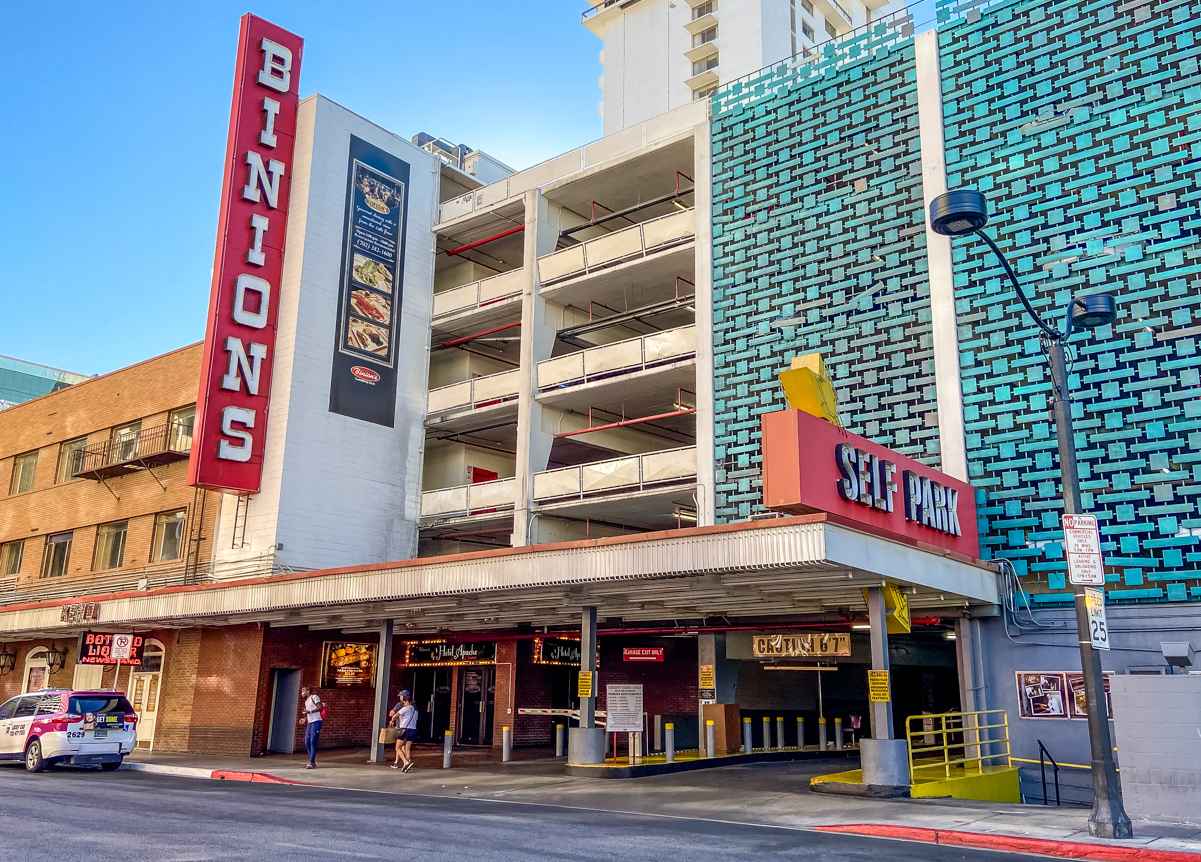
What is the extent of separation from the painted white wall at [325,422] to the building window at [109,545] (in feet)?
24.8

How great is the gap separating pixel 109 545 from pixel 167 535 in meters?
4.32

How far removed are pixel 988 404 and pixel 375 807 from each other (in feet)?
49.4

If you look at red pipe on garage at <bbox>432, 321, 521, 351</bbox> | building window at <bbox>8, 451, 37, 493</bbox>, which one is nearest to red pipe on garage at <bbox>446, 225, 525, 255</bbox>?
red pipe on garage at <bbox>432, 321, 521, 351</bbox>

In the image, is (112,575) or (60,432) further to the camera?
(60,432)

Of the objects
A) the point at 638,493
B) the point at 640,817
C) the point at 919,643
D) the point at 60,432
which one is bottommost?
the point at 640,817

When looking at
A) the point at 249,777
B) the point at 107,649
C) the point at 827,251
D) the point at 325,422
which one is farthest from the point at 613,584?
the point at 107,649

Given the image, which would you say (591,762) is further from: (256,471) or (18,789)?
(256,471)

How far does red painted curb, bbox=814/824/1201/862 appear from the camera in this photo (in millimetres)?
11469

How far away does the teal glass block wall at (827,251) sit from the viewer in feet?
79.2

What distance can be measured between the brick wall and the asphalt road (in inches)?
691

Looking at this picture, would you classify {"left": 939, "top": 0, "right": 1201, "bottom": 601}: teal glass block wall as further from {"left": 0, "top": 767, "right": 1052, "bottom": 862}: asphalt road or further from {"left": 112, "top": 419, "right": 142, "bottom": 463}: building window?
{"left": 112, "top": 419, "right": 142, "bottom": 463}: building window

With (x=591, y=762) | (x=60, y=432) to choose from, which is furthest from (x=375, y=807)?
(x=60, y=432)

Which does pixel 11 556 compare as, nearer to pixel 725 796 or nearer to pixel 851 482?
pixel 725 796

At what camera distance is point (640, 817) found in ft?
49.1
